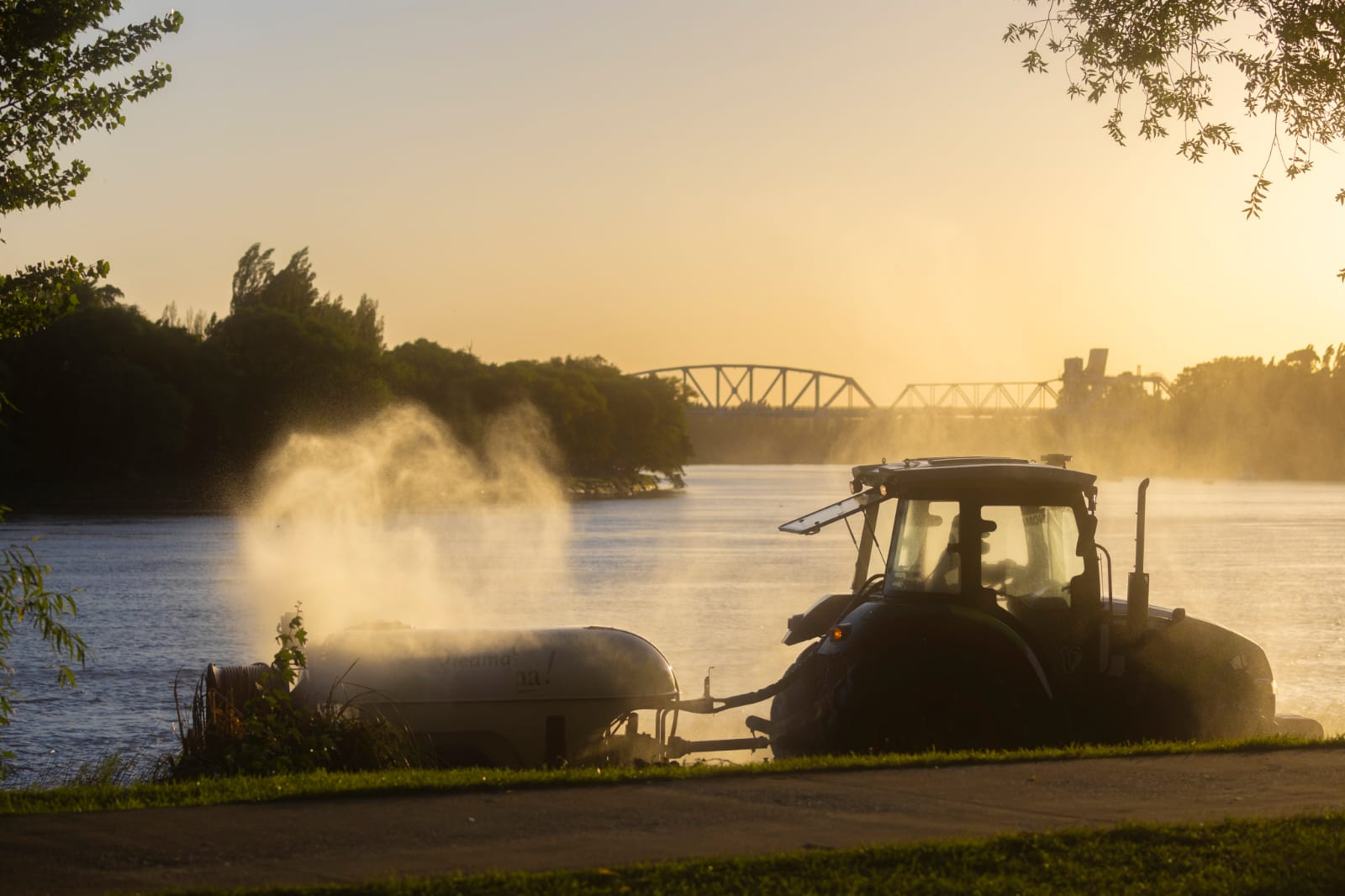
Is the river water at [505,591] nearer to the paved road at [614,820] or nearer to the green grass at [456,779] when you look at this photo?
the green grass at [456,779]

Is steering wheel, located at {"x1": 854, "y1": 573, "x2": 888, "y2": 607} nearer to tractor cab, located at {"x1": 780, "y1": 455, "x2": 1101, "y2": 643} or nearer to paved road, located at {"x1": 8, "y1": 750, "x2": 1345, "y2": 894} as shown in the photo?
tractor cab, located at {"x1": 780, "y1": 455, "x2": 1101, "y2": 643}

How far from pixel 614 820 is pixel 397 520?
7606 centimetres

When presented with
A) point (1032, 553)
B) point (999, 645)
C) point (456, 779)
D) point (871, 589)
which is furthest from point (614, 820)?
point (1032, 553)

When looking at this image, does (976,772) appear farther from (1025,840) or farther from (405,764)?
(405,764)

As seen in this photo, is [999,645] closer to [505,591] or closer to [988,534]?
[988,534]

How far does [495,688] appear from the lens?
1234 centimetres

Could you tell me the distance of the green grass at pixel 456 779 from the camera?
29.6ft

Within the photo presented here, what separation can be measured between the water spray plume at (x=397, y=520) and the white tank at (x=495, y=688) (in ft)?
48.9

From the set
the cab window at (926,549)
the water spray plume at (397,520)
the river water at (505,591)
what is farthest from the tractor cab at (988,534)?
the water spray plume at (397,520)

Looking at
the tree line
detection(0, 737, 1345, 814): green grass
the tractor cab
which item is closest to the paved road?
detection(0, 737, 1345, 814): green grass

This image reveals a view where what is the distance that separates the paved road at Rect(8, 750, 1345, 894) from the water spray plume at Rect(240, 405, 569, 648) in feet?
61.3

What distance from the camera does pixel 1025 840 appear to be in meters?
7.87

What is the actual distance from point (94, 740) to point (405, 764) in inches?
407

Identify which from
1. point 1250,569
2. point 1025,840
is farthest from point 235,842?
point 1250,569
